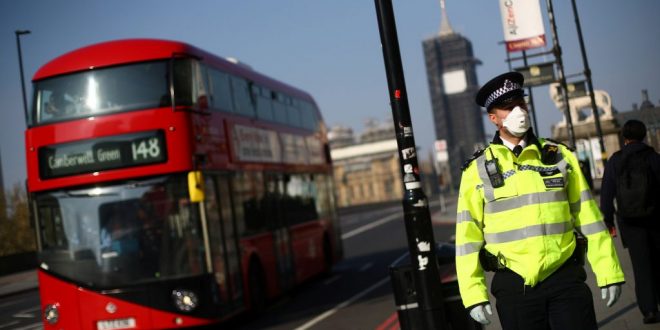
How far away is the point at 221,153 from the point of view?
13484 millimetres

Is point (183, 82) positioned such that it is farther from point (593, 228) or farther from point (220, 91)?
point (593, 228)

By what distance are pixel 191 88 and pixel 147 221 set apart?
80.0 inches

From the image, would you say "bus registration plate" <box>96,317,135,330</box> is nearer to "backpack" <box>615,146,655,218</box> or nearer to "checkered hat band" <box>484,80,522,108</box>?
"backpack" <box>615,146,655,218</box>

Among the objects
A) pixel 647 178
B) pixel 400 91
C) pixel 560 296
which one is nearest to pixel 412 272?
pixel 400 91

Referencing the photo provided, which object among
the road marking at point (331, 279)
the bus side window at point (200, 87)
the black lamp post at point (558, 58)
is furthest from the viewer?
the black lamp post at point (558, 58)

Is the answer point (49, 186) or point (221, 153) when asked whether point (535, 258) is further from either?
point (221, 153)

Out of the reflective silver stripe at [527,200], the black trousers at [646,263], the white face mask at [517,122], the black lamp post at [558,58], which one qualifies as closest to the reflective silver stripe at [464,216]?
the reflective silver stripe at [527,200]

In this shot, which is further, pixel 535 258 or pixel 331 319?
pixel 331 319

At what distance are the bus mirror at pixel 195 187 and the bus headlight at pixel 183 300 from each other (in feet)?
3.85

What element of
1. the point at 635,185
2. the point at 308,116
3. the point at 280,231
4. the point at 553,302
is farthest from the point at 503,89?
the point at 308,116

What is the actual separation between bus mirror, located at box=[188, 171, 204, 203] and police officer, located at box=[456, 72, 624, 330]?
7519 millimetres

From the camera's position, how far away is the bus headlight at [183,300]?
11.7 metres

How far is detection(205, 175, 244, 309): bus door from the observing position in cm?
1247

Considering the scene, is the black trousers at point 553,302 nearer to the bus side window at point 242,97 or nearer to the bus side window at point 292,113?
the bus side window at point 242,97
